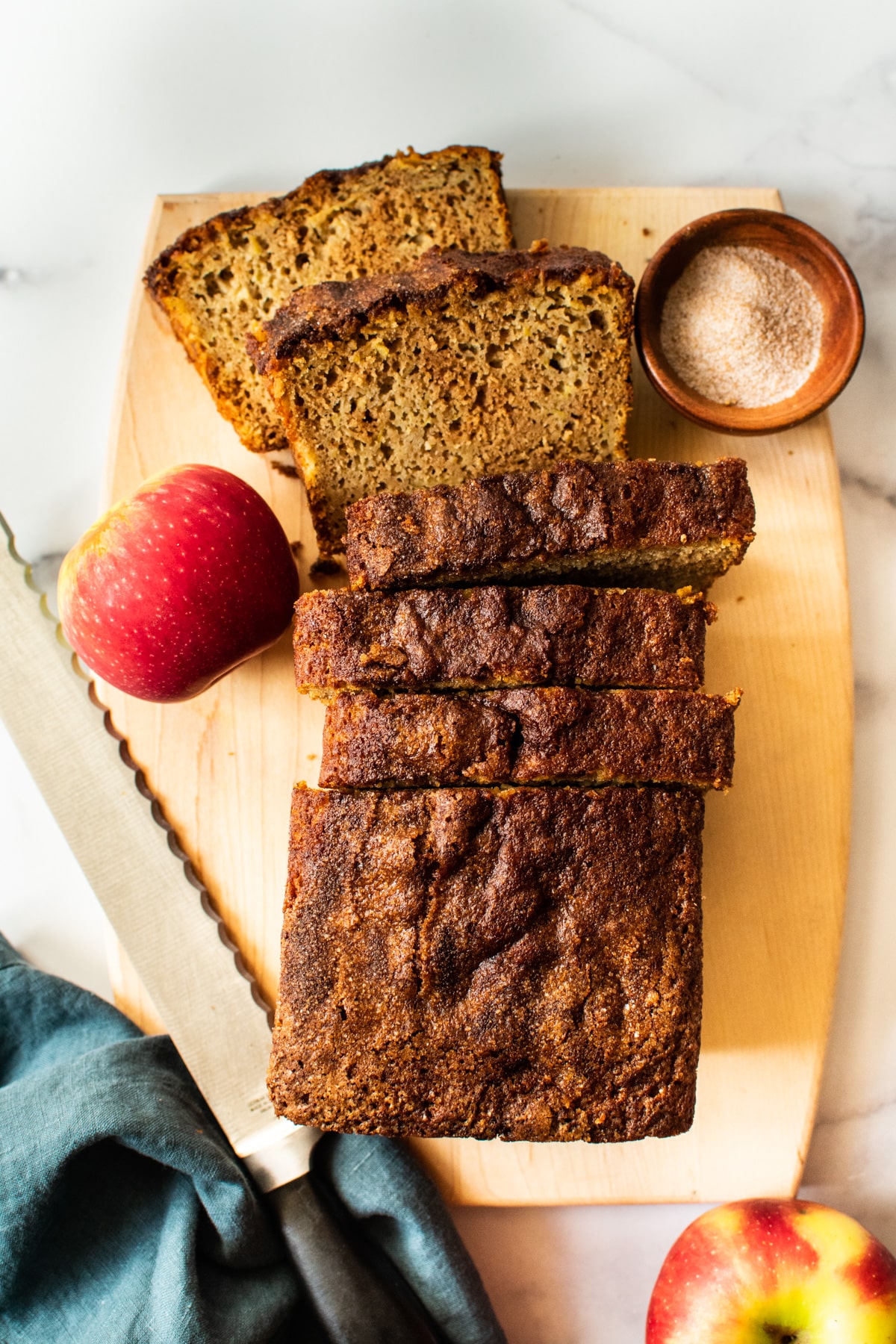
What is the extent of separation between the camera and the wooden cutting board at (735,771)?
245cm

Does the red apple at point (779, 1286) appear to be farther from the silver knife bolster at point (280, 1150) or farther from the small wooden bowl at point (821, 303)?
the small wooden bowl at point (821, 303)

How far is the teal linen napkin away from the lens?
7.32 ft

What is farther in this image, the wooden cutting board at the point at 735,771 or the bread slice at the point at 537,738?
the wooden cutting board at the point at 735,771

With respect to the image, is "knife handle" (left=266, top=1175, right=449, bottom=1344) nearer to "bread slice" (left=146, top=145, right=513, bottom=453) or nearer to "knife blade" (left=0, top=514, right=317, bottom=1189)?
"knife blade" (left=0, top=514, right=317, bottom=1189)

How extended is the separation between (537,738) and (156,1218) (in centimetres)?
148

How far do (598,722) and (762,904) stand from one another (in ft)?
2.71

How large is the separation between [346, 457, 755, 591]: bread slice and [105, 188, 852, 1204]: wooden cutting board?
52 centimetres

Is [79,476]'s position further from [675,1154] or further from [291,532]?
[675,1154]

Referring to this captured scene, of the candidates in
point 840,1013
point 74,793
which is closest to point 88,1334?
point 74,793

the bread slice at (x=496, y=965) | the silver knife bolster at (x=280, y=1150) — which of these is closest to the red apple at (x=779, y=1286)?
the bread slice at (x=496, y=965)

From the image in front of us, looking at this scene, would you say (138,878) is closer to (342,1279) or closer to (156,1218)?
(156,1218)

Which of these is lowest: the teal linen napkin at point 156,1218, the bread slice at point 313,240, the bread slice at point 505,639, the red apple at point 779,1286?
the red apple at point 779,1286

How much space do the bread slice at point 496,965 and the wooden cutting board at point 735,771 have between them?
0.50 metres

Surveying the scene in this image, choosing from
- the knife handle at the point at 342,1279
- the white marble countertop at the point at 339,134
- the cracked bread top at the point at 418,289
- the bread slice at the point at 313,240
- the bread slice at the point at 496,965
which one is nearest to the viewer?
the bread slice at the point at 496,965
